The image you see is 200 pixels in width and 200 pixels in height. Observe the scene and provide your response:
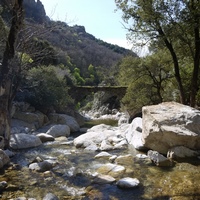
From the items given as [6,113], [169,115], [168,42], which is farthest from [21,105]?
[169,115]

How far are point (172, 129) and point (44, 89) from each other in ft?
42.3

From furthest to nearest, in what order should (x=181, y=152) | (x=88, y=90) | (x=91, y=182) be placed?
(x=88, y=90)
(x=181, y=152)
(x=91, y=182)

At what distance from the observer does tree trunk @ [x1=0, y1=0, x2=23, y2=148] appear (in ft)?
26.8

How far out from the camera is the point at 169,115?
818 cm

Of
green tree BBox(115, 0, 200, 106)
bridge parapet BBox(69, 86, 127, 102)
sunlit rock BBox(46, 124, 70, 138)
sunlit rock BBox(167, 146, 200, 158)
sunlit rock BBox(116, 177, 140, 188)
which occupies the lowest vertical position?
sunlit rock BBox(46, 124, 70, 138)

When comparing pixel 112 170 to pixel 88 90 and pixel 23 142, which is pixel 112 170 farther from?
pixel 88 90

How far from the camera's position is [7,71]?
841 centimetres

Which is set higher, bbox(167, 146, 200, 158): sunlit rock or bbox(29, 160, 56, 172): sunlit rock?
bbox(167, 146, 200, 158): sunlit rock

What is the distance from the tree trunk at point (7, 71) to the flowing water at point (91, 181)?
4.58 ft

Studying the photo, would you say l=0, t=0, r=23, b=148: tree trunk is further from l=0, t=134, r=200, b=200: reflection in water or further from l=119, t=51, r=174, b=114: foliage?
l=119, t=51, r=174, b=114: foliage

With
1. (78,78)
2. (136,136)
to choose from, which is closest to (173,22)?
(136,136)

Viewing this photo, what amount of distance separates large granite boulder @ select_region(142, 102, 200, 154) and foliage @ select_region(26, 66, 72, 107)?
11542 millimetres

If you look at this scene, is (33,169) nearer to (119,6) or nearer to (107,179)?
(107,179)

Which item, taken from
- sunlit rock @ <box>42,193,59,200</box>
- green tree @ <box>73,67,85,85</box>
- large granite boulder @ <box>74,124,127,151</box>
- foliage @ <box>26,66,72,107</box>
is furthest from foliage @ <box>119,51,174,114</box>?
green tree @ <box>73,67,85,85</box>
